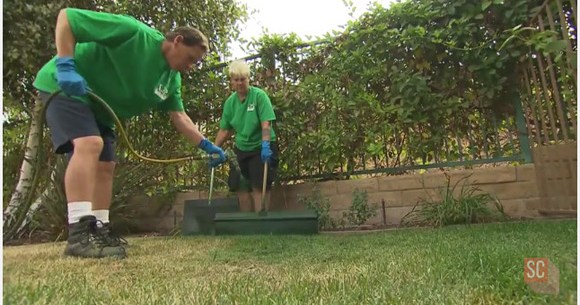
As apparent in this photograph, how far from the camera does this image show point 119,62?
0.95 metres

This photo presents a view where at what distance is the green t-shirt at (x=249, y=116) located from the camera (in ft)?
6.53

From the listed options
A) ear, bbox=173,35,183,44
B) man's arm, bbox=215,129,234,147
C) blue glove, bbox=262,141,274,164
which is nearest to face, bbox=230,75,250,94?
man's arm, bbox=215,129,234,147

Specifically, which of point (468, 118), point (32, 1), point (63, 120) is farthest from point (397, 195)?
point (32, 1)

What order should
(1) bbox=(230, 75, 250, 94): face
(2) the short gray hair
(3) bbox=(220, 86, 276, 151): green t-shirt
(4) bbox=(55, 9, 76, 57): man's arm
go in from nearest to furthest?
1. (4) bbox=(55, 9, 76, 57): man's arm
2. (2) the short gray hair
3. (1) bbox=(230, 75, 250, 94): face
4. (3) bbox=(220, 86, 276, 151): green t-shirt

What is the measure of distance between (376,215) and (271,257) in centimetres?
161

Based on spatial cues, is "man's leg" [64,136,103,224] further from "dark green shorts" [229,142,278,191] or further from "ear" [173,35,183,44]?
"dark green shorts" [229,142,278,191]

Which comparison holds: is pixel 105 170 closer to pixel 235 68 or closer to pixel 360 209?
pixel 235 68

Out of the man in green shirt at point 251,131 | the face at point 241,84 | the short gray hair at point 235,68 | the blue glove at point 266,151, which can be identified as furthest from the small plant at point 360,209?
the short gray hair at point 235,68

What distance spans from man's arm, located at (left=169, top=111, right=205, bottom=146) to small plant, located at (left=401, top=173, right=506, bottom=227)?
1219 mm

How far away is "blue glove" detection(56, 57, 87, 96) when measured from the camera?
70 centimetres

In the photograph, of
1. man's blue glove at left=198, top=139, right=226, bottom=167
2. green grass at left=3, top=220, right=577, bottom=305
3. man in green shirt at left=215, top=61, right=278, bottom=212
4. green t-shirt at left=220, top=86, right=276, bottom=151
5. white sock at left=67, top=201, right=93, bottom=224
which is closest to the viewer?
green grass at left=3, top=220, right=577, bottom=305

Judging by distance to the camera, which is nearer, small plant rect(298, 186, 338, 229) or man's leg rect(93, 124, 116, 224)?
man's leg rect(93, 124, 116, 224)

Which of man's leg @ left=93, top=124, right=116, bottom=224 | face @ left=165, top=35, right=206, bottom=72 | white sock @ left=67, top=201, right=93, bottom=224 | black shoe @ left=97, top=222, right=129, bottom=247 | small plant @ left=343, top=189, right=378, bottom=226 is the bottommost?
small plant @ left=343, top=189, right=378, bottom=226

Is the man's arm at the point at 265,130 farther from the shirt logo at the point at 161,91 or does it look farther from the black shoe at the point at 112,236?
the black shoe at the point at 112,236
